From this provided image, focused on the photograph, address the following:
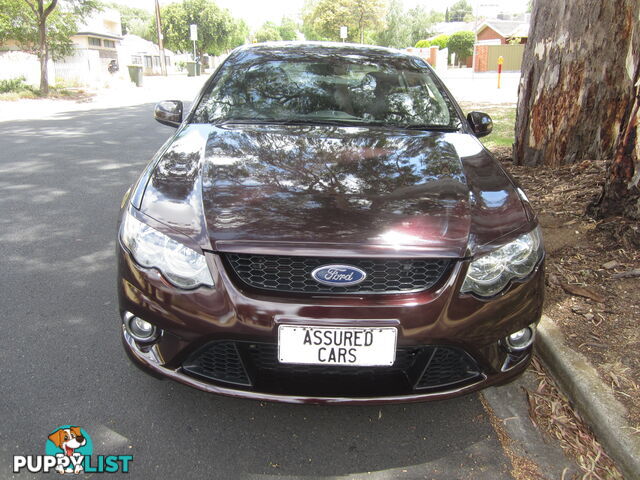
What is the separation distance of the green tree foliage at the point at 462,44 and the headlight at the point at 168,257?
53.4 meters

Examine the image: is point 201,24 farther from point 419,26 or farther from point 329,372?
point 329,372

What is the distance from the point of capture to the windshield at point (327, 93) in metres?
3.27

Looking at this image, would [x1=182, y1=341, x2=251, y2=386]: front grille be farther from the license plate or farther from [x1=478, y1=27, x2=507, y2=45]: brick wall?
[x1=478, y1=27, x2=507, y2=45]: brick wall

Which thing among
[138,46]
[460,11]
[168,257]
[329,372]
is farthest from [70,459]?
[460,11]

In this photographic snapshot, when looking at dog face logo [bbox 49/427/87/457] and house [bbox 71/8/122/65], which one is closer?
dog face logo [bbox 49/427/87/457]

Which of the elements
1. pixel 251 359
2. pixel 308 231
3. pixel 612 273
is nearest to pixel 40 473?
pixel 251 359

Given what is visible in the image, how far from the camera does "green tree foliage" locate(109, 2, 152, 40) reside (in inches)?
4241

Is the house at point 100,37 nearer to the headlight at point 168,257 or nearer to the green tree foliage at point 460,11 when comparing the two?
the headlight at point 168,257

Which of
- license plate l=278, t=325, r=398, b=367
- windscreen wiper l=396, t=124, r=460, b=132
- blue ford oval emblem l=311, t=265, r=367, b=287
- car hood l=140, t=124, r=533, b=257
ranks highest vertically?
windscreen wiper l=396, t=124, r=460, b=132

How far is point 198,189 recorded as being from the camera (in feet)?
7.48

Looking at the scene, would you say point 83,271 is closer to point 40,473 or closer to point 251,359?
point 40,473

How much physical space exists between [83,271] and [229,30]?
6587 centimetres

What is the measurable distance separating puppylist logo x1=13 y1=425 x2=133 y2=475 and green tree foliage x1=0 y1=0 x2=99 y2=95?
1974 cm

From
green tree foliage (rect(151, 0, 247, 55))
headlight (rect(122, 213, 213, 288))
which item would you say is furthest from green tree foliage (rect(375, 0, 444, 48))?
headlight (rect(122, 213, 213, 288))
